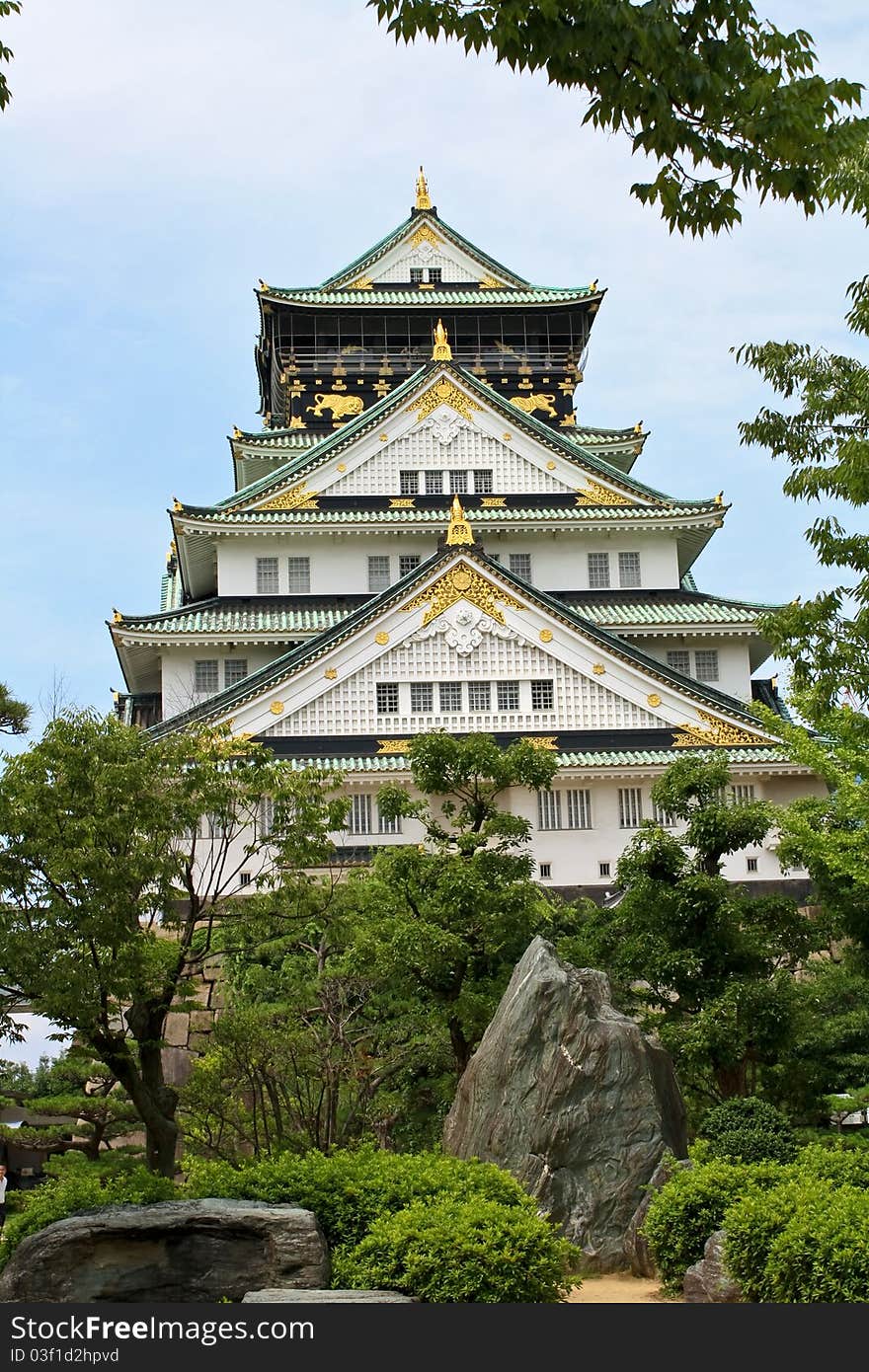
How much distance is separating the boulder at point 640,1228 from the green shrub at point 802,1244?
3095 millimetres

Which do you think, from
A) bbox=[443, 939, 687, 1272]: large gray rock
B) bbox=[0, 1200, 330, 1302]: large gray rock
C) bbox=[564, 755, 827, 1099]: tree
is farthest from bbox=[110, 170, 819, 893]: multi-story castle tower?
bbox=[0, 1200, 330, 1302]: large gray rock

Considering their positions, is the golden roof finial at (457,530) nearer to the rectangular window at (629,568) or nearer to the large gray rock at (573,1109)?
the rectangular window at (629,568)

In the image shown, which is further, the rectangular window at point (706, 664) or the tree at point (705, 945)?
the rectangular window at point (706, 664)

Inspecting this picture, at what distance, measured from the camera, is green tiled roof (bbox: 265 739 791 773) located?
39.9 metres

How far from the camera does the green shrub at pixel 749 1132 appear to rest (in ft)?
65.7

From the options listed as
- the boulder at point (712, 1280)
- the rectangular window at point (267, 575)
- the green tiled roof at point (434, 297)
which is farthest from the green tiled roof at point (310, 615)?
the boulder at point (712, 1280)

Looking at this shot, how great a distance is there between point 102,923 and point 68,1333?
23.4 ft

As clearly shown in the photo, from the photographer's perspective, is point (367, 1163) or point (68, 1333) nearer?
point (68, 1333)

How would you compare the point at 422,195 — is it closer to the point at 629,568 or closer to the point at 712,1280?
the point at 629,568

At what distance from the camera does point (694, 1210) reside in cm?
1733

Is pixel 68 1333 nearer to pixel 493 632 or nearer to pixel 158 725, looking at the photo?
pixel 158 725

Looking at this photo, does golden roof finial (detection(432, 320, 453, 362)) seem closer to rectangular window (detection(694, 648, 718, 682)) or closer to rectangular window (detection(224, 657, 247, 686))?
rectangular window (detection(224, 657, 247, 686))

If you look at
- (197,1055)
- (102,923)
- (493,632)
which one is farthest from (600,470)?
(102,923)

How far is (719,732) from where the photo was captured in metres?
41.0
